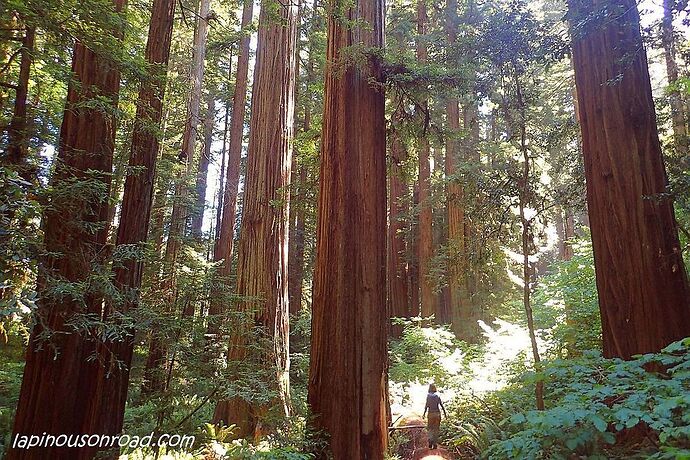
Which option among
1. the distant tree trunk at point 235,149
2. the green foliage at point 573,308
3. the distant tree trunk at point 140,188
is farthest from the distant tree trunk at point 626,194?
the distant tree trunk at point 235,149

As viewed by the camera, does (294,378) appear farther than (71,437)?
Yes

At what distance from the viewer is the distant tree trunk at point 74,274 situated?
4.10 meters

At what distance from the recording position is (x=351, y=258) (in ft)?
17.5

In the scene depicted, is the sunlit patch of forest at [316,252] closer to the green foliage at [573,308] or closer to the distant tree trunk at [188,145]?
the green foliage at [573,308]

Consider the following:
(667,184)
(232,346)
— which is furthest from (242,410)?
(667,184)

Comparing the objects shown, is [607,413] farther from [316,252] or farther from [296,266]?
[296,266]

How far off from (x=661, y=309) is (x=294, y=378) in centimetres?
747

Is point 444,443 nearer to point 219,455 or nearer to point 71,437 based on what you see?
point 219,455

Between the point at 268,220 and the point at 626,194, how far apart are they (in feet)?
16.8

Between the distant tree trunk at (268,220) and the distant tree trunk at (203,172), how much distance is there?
6.86m

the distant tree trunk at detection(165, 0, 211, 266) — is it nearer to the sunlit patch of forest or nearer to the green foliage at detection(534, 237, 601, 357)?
the sunlit patch of forest

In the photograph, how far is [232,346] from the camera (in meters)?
6.14

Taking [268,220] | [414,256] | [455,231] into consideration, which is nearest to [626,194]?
[268,220]

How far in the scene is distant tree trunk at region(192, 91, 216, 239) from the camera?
1599 centimetres
